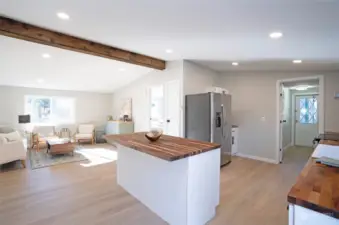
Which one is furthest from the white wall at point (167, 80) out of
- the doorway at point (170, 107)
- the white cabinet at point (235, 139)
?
the white cabinet at point (235, 139)

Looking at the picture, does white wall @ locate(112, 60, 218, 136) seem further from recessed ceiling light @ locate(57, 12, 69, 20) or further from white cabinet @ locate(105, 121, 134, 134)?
recessed ceiling light @ locate(57, 12, 69, 20)

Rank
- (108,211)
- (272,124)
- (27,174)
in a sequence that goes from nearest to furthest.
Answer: (108,211)
(27,174)
(272,124)

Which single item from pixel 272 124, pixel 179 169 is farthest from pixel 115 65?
pixel 272 124

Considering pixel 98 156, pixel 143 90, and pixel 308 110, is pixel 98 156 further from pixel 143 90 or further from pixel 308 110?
pixel 308 110

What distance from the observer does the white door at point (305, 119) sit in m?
6.84

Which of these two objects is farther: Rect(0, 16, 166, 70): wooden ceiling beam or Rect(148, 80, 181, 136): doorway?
Rect(148, 80, 181, 136): doorway

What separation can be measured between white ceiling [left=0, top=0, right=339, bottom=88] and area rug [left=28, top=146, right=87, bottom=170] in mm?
2654

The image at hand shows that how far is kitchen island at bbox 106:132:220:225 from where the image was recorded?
2.03 m

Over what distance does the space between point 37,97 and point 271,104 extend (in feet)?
24.9

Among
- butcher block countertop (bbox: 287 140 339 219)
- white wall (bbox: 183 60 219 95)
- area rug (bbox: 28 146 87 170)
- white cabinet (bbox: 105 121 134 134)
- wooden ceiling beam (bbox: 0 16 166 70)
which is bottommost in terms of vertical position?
area rug (bbox: 28 146 87 170)

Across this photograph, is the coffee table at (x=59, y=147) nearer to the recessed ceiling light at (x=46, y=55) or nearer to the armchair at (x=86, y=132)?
the armchair at (x=86, y=132)

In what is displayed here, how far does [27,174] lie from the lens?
3891 millimetres

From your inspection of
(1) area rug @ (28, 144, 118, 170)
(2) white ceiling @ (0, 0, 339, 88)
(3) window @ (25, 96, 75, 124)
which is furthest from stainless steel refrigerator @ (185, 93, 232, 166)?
(3) window @ (25, 96, 75, 124)

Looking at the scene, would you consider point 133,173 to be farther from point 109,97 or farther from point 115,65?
point 109,97
